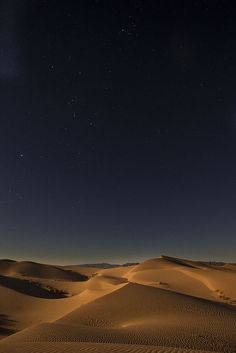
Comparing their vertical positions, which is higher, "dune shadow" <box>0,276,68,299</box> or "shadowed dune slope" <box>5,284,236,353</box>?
"dune shadow" <box>0,276,68,299</box>

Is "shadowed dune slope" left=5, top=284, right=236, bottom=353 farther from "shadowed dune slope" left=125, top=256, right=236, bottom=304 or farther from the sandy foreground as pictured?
"shadowed dune slope" left=125, top=256, right=236, bottom=304

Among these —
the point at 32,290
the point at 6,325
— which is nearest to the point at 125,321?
the point at 6,325

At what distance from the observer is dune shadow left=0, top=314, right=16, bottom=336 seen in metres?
21.4

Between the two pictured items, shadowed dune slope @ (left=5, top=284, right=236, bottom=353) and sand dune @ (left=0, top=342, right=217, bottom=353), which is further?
shadowed dune slope @ (left=5, top=284, right=236, bottom=353)

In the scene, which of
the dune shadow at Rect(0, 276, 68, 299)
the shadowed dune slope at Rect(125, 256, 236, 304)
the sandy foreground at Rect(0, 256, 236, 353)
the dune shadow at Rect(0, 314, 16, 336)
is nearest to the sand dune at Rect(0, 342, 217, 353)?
the sandy foreground at Rect(0, 256, 236, 353)

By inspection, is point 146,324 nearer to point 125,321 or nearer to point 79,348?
point 125,321

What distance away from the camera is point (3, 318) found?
84.5 feet

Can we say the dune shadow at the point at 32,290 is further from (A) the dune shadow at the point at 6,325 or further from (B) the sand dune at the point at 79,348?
(B) the sand dune at the point at 79,348

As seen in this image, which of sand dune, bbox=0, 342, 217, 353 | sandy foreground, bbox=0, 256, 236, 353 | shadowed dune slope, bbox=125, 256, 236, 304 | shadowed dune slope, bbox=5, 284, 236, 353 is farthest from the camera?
shadowed dune slope, bbox=125, 256, 236, 304

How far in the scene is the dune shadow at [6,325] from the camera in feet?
70.2

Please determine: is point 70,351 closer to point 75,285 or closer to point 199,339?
point 199,339

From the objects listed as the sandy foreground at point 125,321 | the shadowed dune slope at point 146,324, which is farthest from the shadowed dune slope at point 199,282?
the shadowed dune slope at point 146,324

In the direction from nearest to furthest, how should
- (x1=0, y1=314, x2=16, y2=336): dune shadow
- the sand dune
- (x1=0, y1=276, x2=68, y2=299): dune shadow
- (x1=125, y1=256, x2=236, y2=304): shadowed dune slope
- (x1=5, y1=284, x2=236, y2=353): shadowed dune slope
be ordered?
the sand dune → (x1=5, y1=284, x2=236, y2=353): shadowed dune slope → (x1=0, y1=314, x2=16, y2=336): dune shadow → (x1=125, y1=256, x2=236, y2=304): shadowed dune slope → (x1=0, y1=276, x2=68, y2=299): dune shadow

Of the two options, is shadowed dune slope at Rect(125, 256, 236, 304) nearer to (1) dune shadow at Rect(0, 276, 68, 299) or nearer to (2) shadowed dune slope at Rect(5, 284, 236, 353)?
(2) shadowed dune slope at Rect(5, 284, 236, 353)
